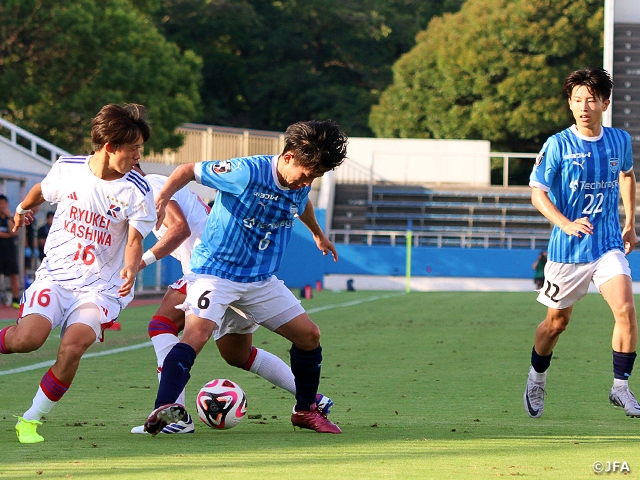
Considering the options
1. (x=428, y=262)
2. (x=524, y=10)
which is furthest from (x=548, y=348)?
(x=524, y=10)

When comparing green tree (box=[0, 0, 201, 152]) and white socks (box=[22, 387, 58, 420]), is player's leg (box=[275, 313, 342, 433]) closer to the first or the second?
white socks (box=[22, 387, 58, 420])

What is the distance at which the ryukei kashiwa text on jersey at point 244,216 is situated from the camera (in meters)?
6.12

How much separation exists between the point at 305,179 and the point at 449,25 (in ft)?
149

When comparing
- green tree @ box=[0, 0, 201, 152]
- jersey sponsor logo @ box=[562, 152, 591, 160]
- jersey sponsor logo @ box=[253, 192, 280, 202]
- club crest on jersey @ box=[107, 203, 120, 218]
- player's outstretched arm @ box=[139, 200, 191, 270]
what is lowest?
player's outstretched arm @ box=[139, 200, 191, 270]

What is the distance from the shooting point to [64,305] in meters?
6.20

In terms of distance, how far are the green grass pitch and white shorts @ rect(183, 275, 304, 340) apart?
0.60 metres

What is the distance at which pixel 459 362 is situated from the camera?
1098 cm

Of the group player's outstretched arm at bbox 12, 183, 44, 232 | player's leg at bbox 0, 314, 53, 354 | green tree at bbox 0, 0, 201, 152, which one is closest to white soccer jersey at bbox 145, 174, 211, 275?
player's outstretched arm at bbox 12, 183, 44, 232

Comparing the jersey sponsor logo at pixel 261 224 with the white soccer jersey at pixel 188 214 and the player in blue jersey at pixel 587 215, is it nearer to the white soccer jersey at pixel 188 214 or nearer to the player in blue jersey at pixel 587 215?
the white soccer jersey at pixel 188 214

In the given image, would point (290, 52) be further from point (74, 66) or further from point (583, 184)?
point (583, 184)

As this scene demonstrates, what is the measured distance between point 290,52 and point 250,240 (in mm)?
50588

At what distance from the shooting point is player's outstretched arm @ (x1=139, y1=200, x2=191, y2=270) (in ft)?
22.3

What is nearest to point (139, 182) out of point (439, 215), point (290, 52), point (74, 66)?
point (74, 66)

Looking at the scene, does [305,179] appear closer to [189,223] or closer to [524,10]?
[189,223]
